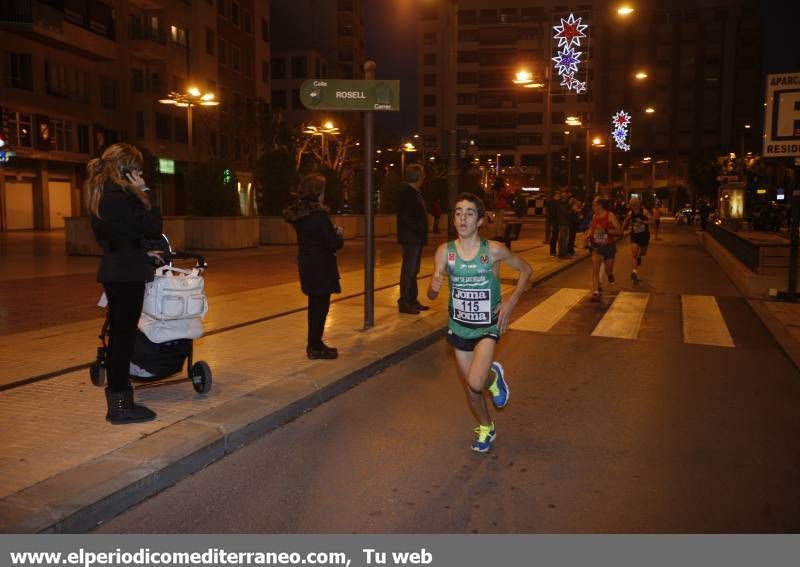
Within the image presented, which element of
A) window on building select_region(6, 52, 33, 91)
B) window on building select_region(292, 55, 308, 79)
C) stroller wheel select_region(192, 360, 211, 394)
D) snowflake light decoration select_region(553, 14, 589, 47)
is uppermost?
window on building select_region(292, 55, 308, 79)

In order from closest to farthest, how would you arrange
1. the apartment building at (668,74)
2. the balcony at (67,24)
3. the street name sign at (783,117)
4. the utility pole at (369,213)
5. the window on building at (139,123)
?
the utility pole at (369,213) < the street name sign at (783,117) < the balcony at (67,24) < the window on building at (139,123) < the apartment building at (668,74)

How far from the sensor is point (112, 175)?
5094 millimetres

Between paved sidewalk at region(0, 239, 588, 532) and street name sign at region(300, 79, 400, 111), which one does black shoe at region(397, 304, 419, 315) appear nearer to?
paved sidewalk at region(0, 239, 588, 532)

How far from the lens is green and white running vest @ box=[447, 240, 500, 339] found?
4.90 metres

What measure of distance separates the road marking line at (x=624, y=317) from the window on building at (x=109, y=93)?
36096mm

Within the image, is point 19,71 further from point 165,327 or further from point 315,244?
point 165,327

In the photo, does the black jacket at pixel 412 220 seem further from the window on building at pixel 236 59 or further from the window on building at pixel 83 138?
the window on building at pixel 236 59

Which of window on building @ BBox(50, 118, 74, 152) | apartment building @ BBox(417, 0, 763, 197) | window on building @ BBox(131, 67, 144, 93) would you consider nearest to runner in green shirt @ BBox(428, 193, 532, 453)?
window on building @ BBox(50, 118, 74, 152)

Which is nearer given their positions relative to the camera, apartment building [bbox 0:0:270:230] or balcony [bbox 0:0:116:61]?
balcony [bbox 0:0:116:61]

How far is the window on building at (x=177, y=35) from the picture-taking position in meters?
44.4

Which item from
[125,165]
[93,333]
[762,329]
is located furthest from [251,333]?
[762,329]

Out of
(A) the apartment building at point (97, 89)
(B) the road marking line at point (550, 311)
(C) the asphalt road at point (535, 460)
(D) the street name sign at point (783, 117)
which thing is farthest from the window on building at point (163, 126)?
(C) the asphalt road at point (535, 460)

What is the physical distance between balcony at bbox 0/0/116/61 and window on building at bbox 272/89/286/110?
41.6 meters

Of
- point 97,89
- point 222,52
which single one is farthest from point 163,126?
point 222,52
